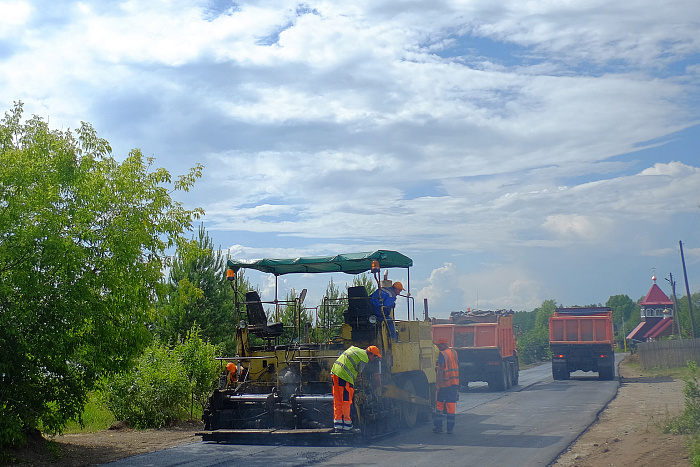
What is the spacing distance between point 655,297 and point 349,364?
3659 inches

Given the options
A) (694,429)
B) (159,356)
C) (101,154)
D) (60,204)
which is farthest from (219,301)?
(694,429)

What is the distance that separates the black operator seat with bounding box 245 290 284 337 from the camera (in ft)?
44.3

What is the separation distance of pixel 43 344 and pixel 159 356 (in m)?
5.06

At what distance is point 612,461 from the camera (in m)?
9.54

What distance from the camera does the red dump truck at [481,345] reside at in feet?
77.5

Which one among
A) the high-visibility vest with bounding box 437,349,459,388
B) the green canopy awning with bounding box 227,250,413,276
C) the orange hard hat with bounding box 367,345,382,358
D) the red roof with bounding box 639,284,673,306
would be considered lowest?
the high-visibility vest with bounding box 437,349,459,388

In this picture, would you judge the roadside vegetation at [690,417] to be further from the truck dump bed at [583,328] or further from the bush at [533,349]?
the bush at [533,349]

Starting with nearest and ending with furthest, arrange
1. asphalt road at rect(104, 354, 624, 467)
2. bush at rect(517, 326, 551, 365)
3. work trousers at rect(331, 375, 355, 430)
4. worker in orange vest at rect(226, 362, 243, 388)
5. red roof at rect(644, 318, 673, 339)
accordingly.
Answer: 1. asphalt road at rect(104, 354, 624, 467)
2. work trousers at rect(331, 375, 355, 430)
3. worker in orange vest at rect(226, 362, 243, 388)
4. bush at rect(517, 326, 551, 365)
5. red roof at rect(644, 318, 673, 339)

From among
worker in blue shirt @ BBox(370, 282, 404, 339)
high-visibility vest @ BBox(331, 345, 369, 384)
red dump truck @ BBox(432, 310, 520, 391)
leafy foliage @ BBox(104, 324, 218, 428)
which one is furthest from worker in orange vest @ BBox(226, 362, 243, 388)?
red dump truck @ BBox(432, 310, 520, 391)

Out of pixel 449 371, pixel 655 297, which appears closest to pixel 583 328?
pixel 449 371

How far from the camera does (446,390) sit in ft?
42.3

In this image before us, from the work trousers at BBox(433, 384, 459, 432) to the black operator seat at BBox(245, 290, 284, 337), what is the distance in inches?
131

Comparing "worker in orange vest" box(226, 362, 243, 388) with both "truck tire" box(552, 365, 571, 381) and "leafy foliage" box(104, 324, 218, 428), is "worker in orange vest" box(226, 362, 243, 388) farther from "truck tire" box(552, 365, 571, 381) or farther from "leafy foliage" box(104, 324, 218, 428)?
"truck tire" box(552, 365, 571, 381)

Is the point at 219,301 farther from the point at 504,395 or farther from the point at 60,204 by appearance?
the point at 60,204
